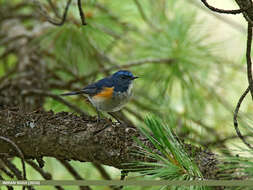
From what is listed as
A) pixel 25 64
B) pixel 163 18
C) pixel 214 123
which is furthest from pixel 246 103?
pixel 25 64

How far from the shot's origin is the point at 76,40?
7.16 feet

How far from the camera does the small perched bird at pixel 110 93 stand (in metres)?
1.61

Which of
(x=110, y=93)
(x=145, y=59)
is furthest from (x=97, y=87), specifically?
(x=145, y=59)

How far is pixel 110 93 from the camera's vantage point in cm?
162

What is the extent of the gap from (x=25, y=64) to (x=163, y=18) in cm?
90

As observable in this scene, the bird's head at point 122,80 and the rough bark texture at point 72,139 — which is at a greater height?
the rough bark texture at point 72,139

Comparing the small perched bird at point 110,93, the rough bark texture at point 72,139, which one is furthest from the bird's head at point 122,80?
the rough bark texture at point 72,139

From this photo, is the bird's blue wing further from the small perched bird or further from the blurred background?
the blurred background

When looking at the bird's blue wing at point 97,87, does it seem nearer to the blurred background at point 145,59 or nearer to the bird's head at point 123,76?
the bird's head at point 123,76

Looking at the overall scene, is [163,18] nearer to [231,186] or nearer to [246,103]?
[246,103]

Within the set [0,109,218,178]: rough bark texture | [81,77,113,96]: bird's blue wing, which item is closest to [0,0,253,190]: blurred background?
[81,77,113,96]: bird's blue wing

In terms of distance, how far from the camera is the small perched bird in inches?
63.4

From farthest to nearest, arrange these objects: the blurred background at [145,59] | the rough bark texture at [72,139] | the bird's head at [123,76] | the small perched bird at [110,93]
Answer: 1. the blurred background at [145,59]
2. the bird's head at [123,76]
3. the small perched bird at [110,93]
4. the rough bark texture at [72,139]

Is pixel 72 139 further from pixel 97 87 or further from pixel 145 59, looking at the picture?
pixel 145 59
